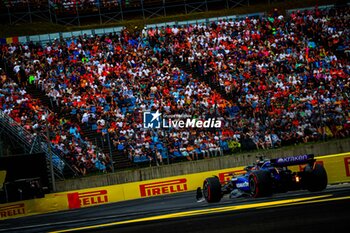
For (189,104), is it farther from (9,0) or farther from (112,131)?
(9,0)

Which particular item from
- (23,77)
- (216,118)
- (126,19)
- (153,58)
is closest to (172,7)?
(126,19)

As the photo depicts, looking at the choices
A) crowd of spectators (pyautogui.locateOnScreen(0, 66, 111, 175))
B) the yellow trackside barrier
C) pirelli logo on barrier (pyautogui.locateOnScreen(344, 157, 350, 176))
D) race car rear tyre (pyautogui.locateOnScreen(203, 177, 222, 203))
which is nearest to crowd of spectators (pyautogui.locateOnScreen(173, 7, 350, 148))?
the yellow trackside barrier

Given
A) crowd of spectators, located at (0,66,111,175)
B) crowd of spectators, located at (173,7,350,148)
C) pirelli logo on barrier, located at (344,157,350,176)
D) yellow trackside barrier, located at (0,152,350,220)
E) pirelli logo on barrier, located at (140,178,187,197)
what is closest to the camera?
pirelli logo on barrier, located at (344,157,350,176)

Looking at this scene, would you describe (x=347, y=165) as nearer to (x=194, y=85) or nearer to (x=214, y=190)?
(x=214, y=190)

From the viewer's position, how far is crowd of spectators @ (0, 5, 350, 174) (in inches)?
847

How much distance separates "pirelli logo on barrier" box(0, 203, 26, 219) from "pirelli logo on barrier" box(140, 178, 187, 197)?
15.4 ft

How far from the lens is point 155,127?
69.9 feet

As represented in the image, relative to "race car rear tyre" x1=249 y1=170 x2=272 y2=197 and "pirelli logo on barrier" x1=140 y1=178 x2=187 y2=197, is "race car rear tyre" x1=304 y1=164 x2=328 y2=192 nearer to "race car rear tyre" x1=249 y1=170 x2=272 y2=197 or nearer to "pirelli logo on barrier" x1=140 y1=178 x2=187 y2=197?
"race car rear tyre" x1=249 y1=170 x2=272 y2=197

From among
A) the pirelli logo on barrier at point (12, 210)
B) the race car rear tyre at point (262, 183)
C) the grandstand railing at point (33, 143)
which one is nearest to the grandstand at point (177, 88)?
the grandstand railing at point (33, 143)

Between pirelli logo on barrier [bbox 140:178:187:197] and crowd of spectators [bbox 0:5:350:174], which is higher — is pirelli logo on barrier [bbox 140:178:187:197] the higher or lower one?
the lower one

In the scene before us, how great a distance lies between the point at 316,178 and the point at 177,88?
1538 cm

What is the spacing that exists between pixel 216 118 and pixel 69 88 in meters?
7.66

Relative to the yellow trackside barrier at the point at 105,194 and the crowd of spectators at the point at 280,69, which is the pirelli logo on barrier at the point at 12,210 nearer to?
the yellow trackside barrier at the point at 105,194

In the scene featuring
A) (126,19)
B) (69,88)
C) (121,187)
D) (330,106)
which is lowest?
(121,187)
